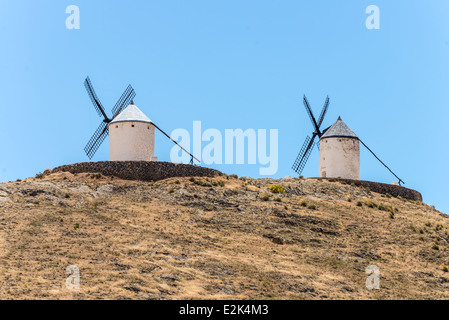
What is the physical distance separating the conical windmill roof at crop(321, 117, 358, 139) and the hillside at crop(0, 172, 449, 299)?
22.3 ft

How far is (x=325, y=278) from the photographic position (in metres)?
29.4

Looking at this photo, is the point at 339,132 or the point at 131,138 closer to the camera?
the point at 131,138

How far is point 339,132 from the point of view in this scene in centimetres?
5200

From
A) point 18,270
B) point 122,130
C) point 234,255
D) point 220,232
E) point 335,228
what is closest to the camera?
point 18,270

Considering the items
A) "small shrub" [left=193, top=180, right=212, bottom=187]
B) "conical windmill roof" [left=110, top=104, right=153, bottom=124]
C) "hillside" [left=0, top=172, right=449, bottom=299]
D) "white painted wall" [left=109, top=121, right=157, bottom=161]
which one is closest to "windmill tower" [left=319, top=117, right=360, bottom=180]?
"hillside" [left=0, top=172, right=449, bottom=299]

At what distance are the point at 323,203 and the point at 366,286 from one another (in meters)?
12.6

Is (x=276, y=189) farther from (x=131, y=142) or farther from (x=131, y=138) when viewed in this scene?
(x=131, y=138)

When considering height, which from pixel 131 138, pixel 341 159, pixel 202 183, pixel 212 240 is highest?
pixel 131 138

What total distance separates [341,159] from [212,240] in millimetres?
21309

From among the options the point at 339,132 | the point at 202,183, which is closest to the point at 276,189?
the point at 202,183

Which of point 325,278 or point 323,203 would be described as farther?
point 323,203

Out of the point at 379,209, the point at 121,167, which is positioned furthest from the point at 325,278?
the point at 121,167

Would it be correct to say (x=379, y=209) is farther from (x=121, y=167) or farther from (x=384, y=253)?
(x=121, y=167)

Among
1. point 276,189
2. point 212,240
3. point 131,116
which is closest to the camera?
point 212,240
